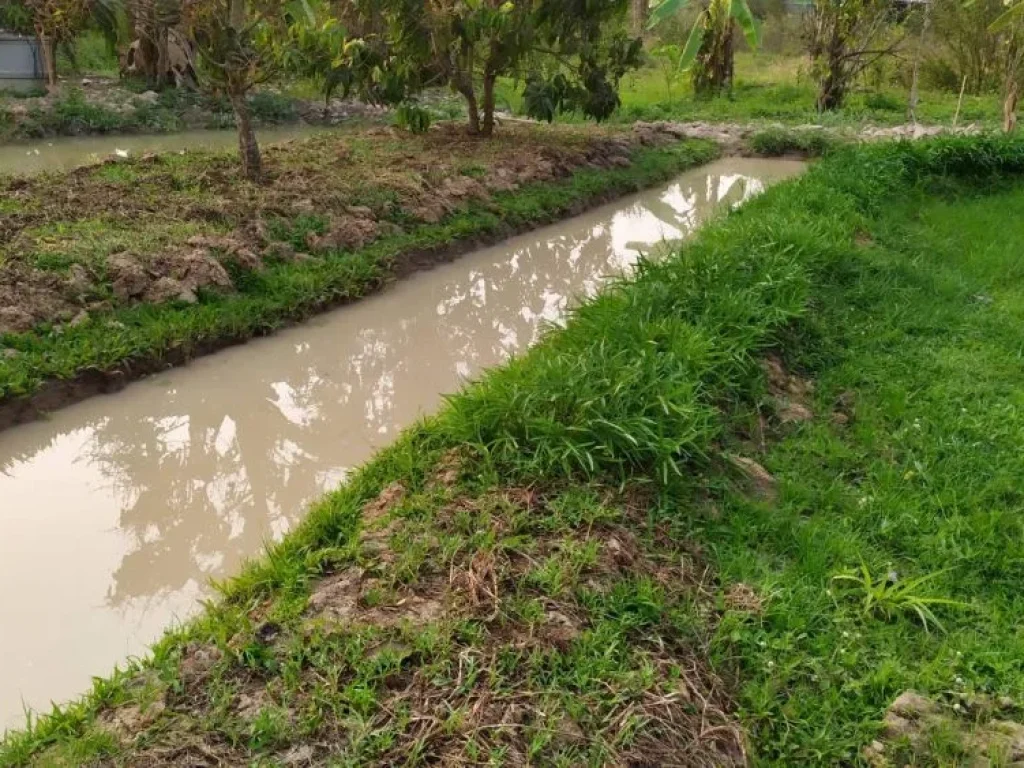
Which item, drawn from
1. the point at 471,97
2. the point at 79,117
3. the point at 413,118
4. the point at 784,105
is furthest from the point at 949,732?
the point at 784,105

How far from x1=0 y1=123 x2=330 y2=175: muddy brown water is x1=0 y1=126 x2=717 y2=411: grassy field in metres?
2.06

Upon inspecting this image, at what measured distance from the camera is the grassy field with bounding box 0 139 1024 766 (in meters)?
2.20

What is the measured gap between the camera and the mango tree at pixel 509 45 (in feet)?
30.9

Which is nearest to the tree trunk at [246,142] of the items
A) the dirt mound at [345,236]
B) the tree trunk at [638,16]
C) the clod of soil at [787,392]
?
the dirt mound at [345,236]

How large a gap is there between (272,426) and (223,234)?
90.7 inches

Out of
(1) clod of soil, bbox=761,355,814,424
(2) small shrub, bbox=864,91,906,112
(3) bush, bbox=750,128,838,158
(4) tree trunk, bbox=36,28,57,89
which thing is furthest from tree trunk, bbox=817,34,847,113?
(4) tree trunk, bbox=36,28,57,89

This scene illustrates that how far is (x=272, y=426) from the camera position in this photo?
449 cm

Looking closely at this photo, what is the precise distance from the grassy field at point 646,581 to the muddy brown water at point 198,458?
0.47 meters

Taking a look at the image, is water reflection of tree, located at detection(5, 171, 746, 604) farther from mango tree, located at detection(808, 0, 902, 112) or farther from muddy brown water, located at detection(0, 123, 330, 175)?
mango tree, located at detection(808, 0, 902, 112)

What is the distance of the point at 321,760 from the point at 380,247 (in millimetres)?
5104

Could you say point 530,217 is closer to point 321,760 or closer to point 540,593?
point 540,593

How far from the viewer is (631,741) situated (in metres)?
2.14

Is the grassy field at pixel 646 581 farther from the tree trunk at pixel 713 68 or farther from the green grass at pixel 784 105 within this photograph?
the tree trunk at pixel 713 68

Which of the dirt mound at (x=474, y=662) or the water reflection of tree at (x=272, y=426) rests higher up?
the dirt mound at (x=474, y=662)
